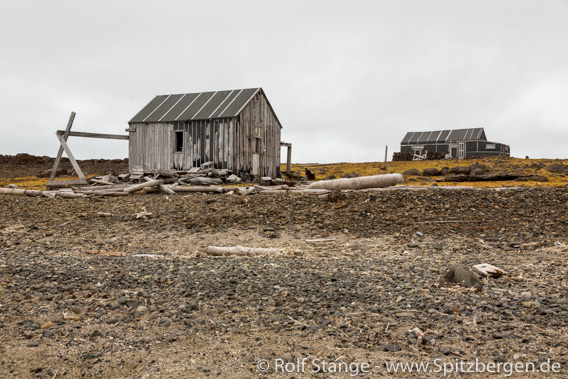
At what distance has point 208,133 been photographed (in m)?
24.2

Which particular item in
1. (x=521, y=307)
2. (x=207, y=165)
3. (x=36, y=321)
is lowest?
(x=36, y=321)

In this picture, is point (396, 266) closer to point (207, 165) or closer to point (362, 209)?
point (362, 209)

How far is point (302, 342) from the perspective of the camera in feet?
16.2

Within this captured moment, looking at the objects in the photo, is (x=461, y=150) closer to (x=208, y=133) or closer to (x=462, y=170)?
(x=462, y=170)

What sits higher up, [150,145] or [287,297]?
[150,145]

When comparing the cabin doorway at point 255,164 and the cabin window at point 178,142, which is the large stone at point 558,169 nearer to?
the cabin doorway at point 255,164

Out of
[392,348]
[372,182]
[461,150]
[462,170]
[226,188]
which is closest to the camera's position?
[392,348]

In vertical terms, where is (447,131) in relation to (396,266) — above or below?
above

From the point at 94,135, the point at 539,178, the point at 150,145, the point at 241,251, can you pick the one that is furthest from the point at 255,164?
the point at 241,251

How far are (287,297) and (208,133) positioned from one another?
18937mm

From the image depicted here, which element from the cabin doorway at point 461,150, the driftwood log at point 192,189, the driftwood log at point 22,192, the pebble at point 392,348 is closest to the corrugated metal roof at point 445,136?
the cabin doorway at point 461,150

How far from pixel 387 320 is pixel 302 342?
3.76ft

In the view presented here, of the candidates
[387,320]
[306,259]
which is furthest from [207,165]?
[387,320]

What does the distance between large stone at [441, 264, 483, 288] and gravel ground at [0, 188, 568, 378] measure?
18 cm
